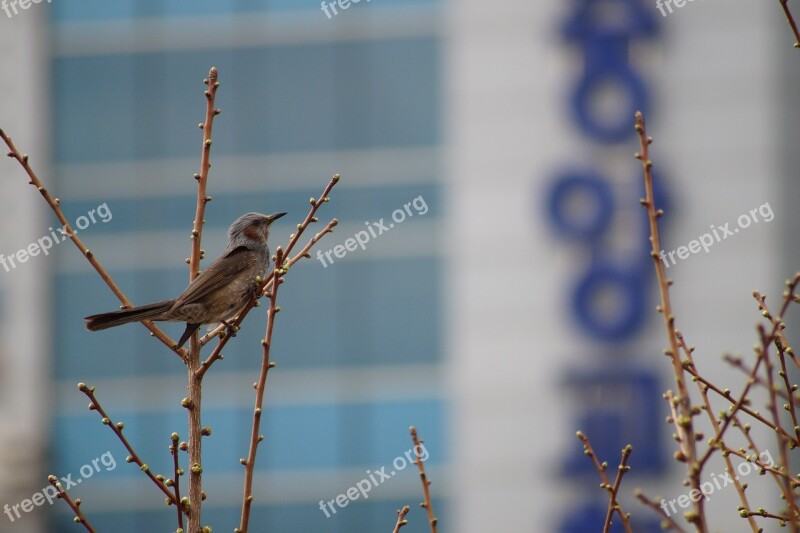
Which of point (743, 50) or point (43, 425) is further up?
point (743, 50)

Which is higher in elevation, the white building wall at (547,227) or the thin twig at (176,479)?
the white building wall at (547,227)

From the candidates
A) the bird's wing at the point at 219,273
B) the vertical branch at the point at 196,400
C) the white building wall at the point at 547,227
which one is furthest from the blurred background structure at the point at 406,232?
the vertical branch at the point at 196,400

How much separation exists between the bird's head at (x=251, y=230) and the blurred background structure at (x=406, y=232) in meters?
13.0

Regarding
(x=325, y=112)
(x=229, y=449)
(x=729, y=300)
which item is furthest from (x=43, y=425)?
(x=729, y=300)

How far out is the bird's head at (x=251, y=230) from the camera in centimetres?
483

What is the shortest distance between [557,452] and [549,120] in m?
5.52

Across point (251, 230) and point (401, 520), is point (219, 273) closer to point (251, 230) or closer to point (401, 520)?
point (251, 230)

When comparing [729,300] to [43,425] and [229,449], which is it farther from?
[43,425]

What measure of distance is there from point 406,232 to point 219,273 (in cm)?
1405

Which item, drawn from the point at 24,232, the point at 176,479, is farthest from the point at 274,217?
the point at 24,232

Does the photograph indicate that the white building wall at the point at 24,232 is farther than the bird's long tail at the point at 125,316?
Yes

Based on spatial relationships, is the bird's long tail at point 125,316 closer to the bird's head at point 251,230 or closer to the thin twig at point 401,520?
the bird's head at point 251,230

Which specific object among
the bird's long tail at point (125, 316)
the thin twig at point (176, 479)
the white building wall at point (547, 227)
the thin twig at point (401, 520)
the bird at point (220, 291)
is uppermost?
the white building wall at point (547, 227)

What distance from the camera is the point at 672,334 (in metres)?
2.37
